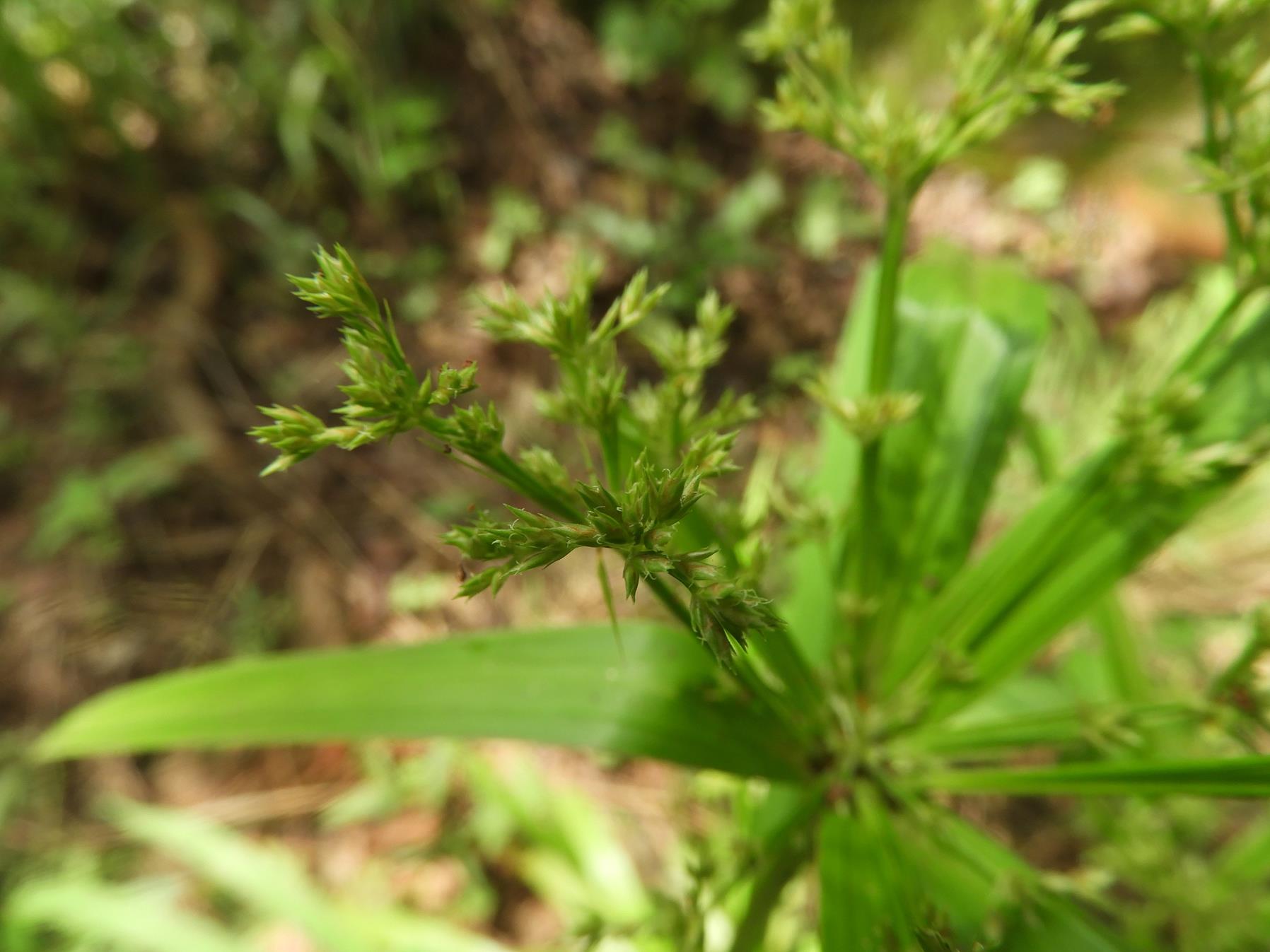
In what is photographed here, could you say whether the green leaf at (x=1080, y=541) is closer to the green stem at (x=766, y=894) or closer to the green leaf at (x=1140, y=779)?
the green leaf at (x=1140, y=779)

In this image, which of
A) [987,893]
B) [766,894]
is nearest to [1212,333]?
[987,893]

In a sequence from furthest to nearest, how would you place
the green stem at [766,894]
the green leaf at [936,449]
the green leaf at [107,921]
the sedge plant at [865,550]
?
the green leaf at [107,921]
the green leaf at [936,449]
the green stem at [766,894]
the sedge plant at [865,550]

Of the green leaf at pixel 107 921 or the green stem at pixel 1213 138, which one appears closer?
the green stem at pixel 1213 138

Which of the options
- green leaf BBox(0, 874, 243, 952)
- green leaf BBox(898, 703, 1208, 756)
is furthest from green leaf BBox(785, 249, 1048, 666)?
green leaf BBox(0, 874, 243, 952)

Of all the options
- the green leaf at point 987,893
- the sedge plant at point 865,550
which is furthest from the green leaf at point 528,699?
the green leaf at point 987,893

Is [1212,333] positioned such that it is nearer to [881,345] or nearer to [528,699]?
[881,345]

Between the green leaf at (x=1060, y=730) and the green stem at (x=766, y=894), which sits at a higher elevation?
the green leaf at (x=1060, y=730)
